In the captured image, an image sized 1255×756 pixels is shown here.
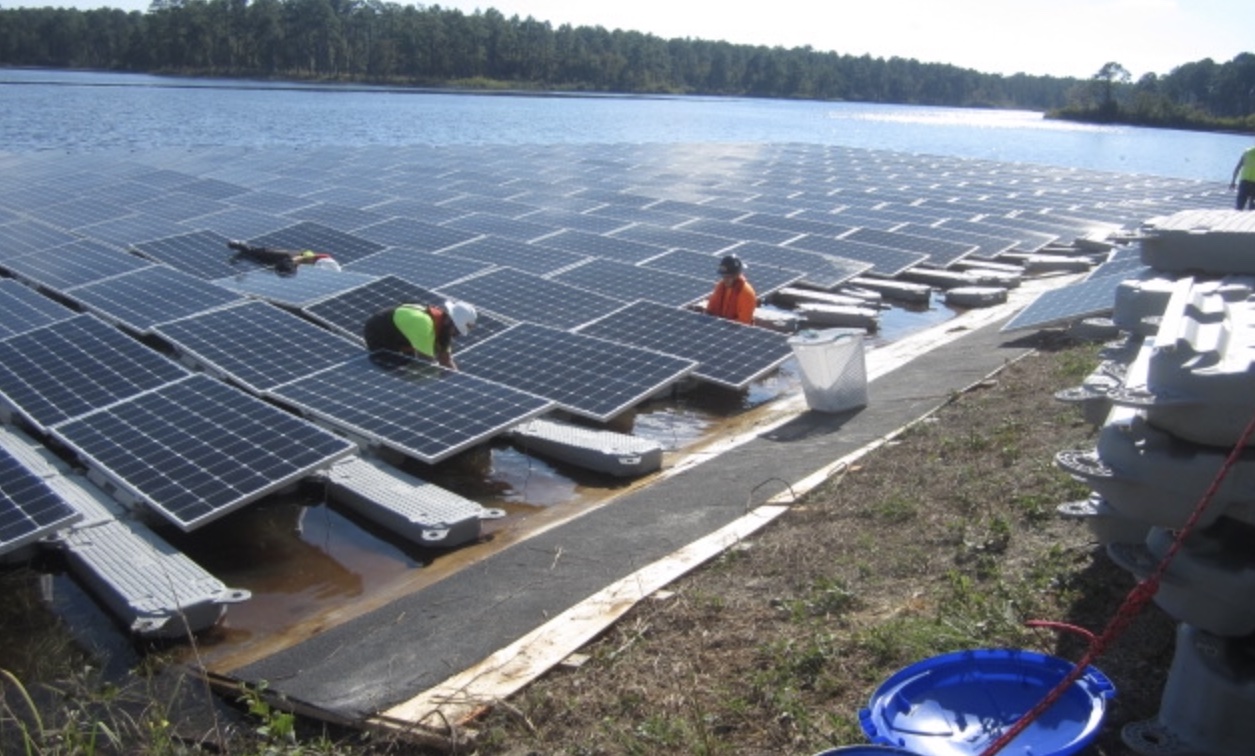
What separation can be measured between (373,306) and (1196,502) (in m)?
11.2

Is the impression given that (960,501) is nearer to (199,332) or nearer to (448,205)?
(199,332)

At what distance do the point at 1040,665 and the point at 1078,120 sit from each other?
114 metres

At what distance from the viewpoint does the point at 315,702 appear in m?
5.48

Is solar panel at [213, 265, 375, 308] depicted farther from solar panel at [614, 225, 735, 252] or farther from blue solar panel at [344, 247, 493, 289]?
solar panel at [614, 225, 735, 252]

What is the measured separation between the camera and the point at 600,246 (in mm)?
18875

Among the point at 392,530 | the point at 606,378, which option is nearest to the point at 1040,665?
the point at 392,530

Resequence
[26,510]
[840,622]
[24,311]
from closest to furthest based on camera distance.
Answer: [840,622]
[26,510]
[24,311]

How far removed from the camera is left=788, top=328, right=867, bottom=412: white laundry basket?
10734 millimetres

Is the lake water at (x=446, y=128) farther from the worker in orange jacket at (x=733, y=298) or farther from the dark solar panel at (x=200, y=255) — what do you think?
the worker in orange jacket at (x=733, y=298)

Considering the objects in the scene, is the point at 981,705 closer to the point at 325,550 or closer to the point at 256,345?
the point at 325,550

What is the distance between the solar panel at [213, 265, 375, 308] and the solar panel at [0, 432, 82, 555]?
20.3 feet

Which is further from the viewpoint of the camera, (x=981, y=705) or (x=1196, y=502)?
(x=981, y=705)

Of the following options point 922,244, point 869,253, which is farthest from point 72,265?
point 922,244

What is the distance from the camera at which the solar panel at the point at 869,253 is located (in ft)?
63.3
